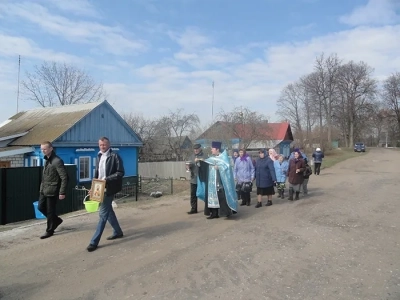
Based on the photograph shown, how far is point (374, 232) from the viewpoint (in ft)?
21.9

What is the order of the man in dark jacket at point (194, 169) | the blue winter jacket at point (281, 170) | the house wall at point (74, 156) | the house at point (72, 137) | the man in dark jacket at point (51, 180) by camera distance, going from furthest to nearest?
the house at point (72, 137) → the house wall at point (74, 156) → the blue winter jacket at point (281, 170) → the man in dark jacket at point (194, 169) → the man in dark jacket at point (51, 180)

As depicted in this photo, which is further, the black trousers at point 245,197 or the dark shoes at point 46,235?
the black trousers at point 245,197

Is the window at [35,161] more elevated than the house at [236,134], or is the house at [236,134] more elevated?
the house at [236,134]

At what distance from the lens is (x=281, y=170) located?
11.6m

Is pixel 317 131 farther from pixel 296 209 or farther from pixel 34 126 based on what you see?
pixel 296 209

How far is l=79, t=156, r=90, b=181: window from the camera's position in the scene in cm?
1888

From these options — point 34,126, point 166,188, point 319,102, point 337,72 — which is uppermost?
point 337,72

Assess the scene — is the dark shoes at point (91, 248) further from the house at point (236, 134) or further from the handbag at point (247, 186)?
the house at point (236, 134)

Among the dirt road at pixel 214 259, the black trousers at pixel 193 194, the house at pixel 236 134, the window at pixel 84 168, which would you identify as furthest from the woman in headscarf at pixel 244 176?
the house at pixel 236 134

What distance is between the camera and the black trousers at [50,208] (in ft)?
21.3

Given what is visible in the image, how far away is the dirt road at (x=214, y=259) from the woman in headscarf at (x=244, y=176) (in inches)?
52.6

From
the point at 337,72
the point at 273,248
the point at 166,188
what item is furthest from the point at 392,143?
the point at 273,248

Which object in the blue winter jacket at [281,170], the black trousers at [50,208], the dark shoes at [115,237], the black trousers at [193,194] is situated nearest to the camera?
the dark shoes at [115,237]

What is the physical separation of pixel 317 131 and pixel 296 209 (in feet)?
130
